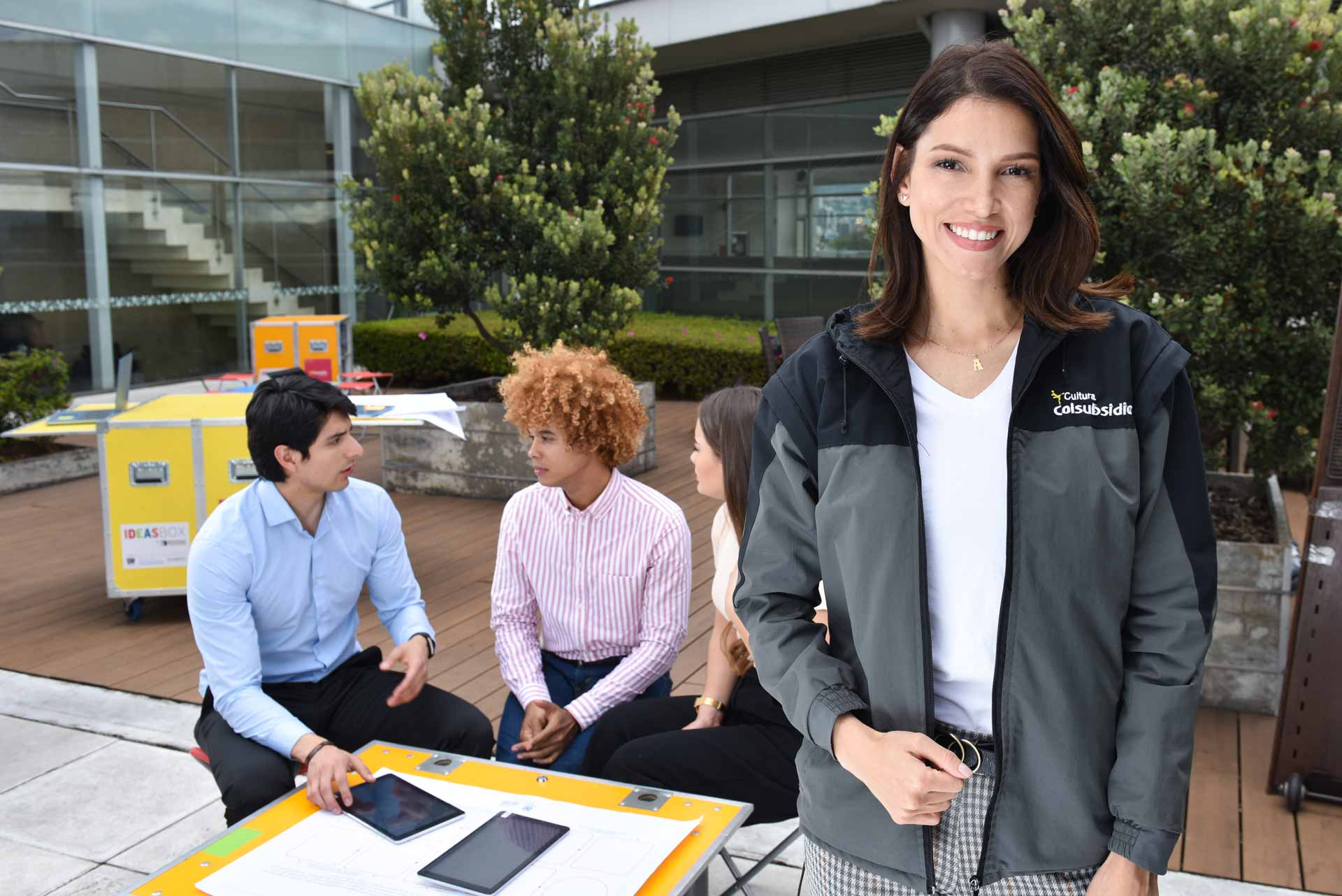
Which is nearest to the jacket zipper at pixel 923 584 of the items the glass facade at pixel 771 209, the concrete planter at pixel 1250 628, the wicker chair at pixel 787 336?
the concrete planter at pixel 1250 628

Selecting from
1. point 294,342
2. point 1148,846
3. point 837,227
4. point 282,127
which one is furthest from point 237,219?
point 1148,846

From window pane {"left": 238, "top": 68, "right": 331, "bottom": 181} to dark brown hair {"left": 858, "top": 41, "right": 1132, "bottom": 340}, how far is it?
12.5 meters

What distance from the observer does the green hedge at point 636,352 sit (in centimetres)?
1194

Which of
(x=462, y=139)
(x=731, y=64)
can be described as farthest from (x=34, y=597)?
(x=731, y=64)

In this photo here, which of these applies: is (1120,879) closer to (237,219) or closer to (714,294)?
(237,219)

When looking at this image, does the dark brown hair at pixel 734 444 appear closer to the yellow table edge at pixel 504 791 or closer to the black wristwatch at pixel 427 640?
the yellow table edge at pixel 504 791

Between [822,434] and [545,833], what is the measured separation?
1065 mm

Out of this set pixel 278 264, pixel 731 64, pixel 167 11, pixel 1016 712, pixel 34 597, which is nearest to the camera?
pixel 1016 712

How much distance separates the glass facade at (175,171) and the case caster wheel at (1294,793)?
10.5 metres

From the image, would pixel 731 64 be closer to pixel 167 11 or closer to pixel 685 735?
pixel 167 11

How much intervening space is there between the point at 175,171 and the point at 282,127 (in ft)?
5.18

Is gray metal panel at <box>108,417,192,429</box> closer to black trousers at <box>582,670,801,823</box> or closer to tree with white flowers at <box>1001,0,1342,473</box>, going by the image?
black trousers at <box>582,670,801,823</box>

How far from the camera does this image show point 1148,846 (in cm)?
136

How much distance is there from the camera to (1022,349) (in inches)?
56.6
